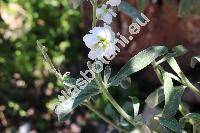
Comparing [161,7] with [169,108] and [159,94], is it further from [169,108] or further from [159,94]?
[169,108]

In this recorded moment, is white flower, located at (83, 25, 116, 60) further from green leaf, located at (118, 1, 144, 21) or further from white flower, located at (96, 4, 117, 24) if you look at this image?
green leaf, located at (118, 1, 144, 21)

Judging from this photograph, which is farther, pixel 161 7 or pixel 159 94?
pixel 161 7

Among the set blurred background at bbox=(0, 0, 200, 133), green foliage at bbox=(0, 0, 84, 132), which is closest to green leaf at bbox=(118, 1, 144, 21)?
blurred background at bbox=(0, 0, 200, 133)

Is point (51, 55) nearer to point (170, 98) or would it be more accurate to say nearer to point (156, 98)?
point (156, 98)

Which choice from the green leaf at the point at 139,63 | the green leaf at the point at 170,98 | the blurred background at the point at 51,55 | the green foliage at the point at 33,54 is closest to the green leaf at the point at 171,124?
the green leaf at the point at 170,98

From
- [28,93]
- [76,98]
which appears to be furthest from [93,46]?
[28,93]

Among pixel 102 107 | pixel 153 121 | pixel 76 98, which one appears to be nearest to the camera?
pixel 76 98

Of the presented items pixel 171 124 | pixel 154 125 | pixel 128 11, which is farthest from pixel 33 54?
pixel 171 124
